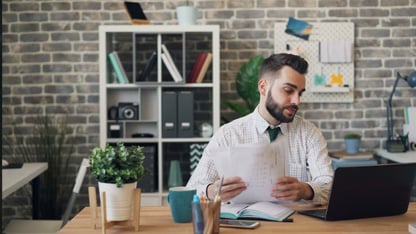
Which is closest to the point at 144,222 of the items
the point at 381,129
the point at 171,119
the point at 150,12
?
the point at 171,119

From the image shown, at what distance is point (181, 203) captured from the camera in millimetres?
2000

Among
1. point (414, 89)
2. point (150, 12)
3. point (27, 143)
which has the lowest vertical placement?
point (27, 143)

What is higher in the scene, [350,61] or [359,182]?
[350,61]

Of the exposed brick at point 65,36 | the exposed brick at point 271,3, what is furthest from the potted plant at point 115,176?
the exposed brick at point 271,3

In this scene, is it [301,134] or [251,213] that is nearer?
[251,213]

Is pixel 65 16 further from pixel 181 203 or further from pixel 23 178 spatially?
pixel 181 203

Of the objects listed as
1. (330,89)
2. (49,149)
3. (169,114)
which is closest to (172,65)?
(169,114)

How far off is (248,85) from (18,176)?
5.86 feet

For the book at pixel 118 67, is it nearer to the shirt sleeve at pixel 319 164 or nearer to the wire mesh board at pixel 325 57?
the wire mesh board at pixel 325 57

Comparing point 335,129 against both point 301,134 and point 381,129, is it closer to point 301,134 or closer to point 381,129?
point 381,129

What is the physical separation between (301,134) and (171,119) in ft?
5.46

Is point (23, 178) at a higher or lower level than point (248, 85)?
lower

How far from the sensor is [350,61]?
4.57 m

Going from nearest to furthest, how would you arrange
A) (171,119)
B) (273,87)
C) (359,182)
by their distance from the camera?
(359,182)
(273,87)
(171,119)
